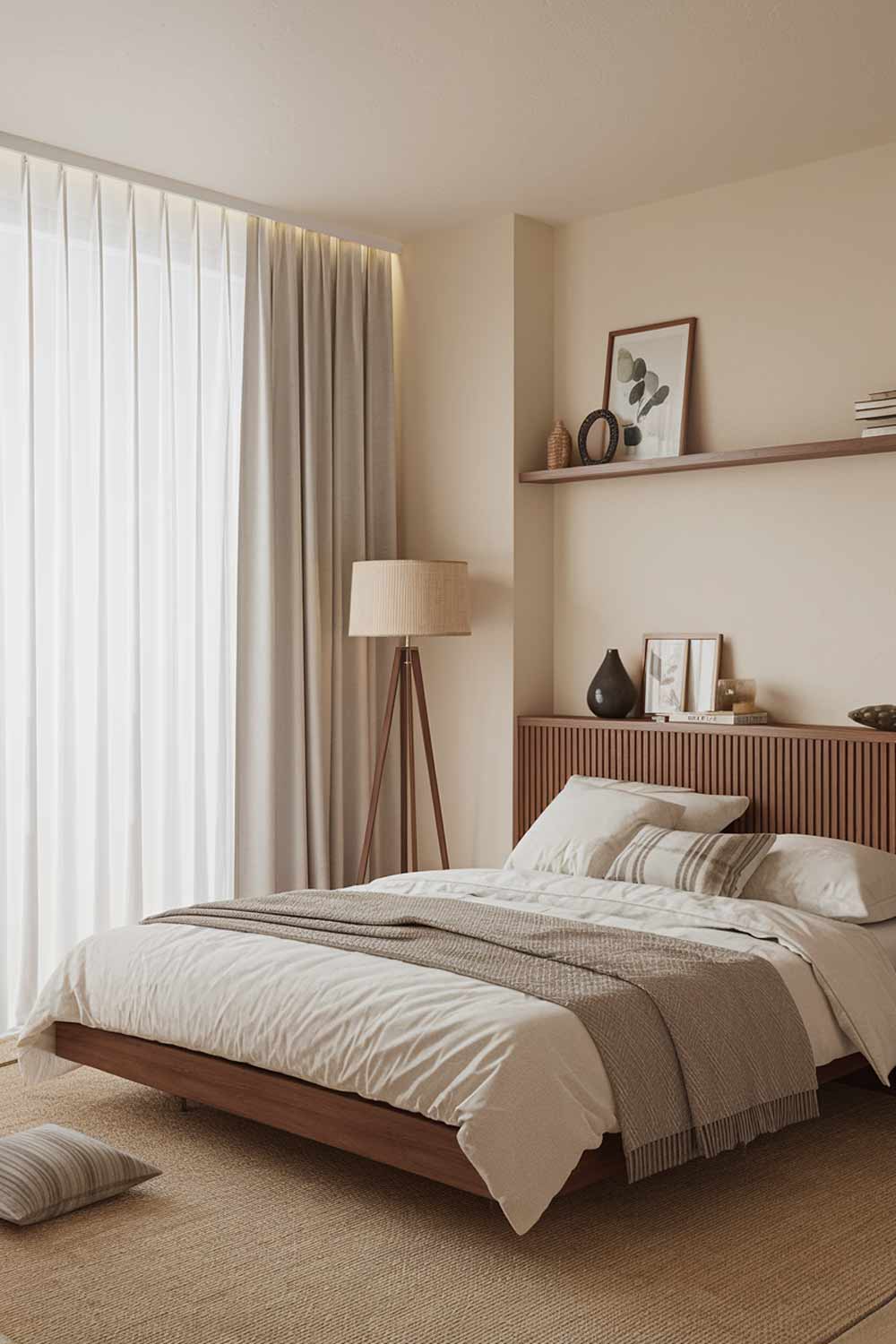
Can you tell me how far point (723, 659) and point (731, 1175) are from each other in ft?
6.88

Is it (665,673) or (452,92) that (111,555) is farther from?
(665,673)

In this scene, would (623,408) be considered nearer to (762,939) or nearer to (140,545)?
(140,545)

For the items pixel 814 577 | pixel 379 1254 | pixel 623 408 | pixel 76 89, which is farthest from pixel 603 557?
pixel 379 1254

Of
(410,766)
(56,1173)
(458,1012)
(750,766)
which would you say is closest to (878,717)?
(750,766)

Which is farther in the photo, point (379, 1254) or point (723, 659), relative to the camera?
point (723, 659)

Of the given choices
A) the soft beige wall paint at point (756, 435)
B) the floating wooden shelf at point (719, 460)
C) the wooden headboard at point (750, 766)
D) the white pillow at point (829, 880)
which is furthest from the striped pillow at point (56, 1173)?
the floating wooden shelf at point (719, 460)

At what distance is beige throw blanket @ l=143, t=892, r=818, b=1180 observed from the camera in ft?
9.86

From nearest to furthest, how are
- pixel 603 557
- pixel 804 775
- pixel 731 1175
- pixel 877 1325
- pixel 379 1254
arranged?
pixel 877 1325 → pixel 379 1254 → pixel 731 1175 → pixel 804 775 → pixel 603 557

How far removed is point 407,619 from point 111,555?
107cm

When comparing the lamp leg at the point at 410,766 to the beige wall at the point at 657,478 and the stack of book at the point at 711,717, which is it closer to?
the beige wall at the point at 657,478

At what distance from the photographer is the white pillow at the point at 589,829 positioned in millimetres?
4469

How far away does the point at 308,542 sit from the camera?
534cm

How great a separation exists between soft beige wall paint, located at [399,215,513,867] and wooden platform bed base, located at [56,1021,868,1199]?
6.86 ft

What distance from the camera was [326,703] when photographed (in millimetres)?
5457
